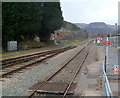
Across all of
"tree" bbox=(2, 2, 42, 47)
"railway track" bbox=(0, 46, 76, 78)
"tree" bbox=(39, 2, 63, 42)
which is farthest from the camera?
"tree" bbox=(39, 2, 63, 42)

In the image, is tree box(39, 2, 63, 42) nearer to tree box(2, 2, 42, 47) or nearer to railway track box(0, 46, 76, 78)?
tree box(2, 2, 42, 47)

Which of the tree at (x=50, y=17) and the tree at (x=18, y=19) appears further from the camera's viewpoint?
the tree at (x=50, y=17)

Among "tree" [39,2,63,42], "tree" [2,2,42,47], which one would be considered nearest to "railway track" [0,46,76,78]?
"tree" [2,2,42,47]

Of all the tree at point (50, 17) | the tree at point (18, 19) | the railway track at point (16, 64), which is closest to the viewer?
the railway track at point (16, 64)

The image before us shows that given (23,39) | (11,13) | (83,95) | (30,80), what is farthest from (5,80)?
(23,39)

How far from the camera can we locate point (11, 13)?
106ft

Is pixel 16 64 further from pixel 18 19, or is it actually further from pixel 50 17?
pixel 50 17

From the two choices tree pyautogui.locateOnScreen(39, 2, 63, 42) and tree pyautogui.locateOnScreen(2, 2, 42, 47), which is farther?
tree pyautogui.locateOnScreen(39, 2, 63, 42)

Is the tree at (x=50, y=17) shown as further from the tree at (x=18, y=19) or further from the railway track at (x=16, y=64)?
the railway track at (x=16, y=64)

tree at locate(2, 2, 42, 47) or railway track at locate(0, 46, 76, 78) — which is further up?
tree at locate(2, 2, 42, 47)

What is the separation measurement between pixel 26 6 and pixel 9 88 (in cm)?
3067

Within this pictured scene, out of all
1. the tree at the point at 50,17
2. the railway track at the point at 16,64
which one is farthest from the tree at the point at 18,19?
the railway track at the point at 16,64

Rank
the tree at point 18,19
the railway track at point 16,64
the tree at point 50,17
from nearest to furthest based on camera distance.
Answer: the railway track at point 16,64 < the tree at point 18,19 < the tree at point 50,17

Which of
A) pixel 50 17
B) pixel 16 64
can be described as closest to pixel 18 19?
pixel 50 17
